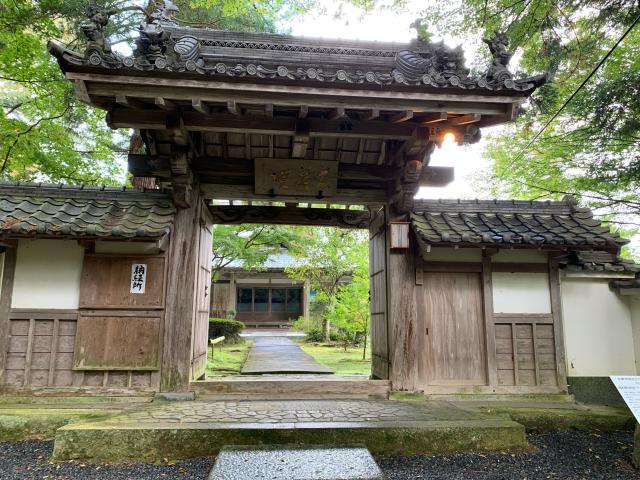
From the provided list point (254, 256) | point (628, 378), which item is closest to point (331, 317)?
point (254, 256)

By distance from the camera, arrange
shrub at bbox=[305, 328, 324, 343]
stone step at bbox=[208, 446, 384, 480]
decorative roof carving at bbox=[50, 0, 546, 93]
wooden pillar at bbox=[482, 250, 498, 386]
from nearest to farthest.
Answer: stone step at bbox=[208, 446, 384, 480]
decorative roof carving at bbox=[50, 0, 546, 93]
wooden pillar at bbox=[482, 250, 498, 386]
shrub at bbox=[305, 328, 324, 343]

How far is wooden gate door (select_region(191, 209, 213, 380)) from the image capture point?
575cm

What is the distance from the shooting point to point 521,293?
5.77 metres

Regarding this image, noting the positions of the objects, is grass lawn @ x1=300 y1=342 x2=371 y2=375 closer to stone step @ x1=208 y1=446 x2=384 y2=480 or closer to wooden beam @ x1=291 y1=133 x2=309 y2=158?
wooden beam @ x1=291 y1=133 x2=309 y2=158

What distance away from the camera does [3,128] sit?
895cm

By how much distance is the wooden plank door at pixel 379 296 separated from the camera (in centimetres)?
595

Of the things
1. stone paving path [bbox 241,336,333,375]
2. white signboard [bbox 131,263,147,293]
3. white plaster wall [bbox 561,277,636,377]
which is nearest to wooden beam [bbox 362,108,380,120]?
white signboard [bbox 131,263,147,293]

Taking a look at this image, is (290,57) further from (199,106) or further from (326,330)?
(326,330)

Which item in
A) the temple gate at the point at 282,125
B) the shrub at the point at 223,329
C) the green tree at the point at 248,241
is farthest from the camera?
the shrub at the point at 223,329

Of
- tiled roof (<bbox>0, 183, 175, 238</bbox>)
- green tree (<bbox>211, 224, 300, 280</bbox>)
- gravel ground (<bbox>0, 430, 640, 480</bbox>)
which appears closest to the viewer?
gravel ground (<bbox>0, 430, 640, 480</bbox>)

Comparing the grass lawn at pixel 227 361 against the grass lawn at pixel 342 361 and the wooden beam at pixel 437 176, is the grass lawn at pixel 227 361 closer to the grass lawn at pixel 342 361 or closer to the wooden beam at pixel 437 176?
the grass lawn at pixel 342 361

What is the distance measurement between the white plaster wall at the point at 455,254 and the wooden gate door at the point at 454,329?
0.22m

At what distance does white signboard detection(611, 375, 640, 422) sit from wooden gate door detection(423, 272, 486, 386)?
5.79 ft

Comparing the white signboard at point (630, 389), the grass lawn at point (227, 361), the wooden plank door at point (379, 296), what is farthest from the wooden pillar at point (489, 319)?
the grass lawn at point (227, 361)
